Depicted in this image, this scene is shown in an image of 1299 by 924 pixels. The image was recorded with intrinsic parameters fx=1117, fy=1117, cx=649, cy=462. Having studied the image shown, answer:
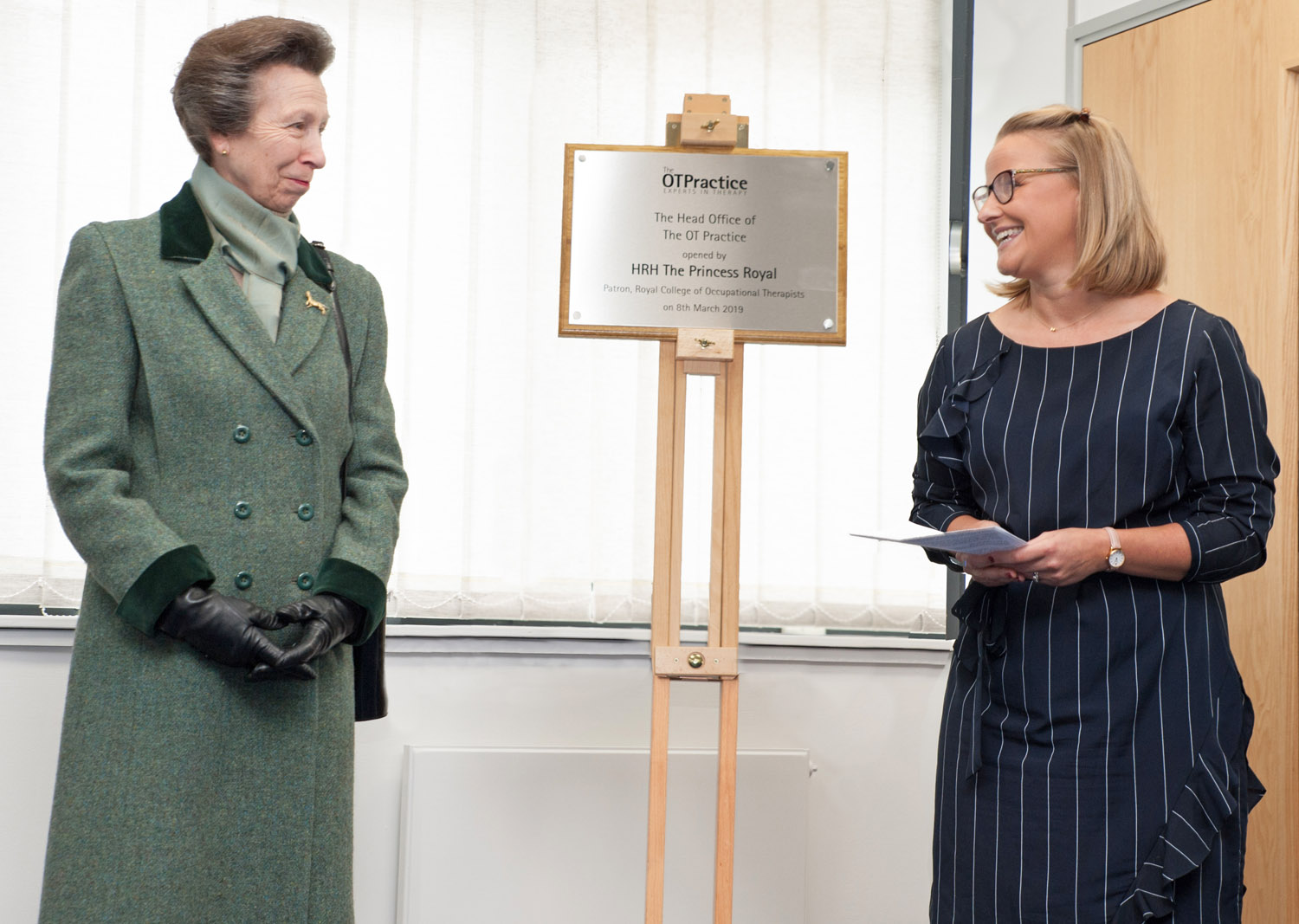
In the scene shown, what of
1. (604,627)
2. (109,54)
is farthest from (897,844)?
(109,54)

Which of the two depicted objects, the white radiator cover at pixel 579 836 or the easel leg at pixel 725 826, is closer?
the easel leg at pixel 725 826

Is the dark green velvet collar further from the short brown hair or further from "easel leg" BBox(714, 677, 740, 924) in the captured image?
"easel leg" BBox(714, 677, 740, 924)

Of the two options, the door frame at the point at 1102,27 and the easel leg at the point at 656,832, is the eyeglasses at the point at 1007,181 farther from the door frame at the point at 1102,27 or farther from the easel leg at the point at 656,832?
the door frame at the point at 1102,27

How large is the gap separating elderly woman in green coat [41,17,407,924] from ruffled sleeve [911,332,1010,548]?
0.80 metres

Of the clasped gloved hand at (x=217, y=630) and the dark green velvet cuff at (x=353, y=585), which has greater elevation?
the dark green velvet cuff at (x=353, y=585)

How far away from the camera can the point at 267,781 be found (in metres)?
1.40

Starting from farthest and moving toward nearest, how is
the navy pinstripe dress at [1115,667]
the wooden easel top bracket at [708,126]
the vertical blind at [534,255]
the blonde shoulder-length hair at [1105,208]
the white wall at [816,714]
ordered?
the white wall at [816,714] < the vertical blind at [534,255] < the wooden easel top bracket at [708,126] < the blonde shoulder-length hair at [1105,208] < the navy pinstripe dress at [1115,667]

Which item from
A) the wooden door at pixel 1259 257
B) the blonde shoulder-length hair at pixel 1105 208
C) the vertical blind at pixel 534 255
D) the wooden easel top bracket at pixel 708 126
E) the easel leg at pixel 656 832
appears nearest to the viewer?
the blonde shoulder-length hair at pixel 1105 208

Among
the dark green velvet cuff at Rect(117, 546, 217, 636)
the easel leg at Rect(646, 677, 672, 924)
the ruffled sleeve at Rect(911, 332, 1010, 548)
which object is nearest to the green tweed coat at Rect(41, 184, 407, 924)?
the dark green velvet cuff at Rect(117, 546, 217, 636)

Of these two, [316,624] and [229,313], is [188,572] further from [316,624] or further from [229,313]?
[229,313]

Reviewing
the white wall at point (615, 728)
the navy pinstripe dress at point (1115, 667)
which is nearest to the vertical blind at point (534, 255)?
the white wall at point (615, 728)

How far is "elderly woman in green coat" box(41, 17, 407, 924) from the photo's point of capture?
1.34 meters

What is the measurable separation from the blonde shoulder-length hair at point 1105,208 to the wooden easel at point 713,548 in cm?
60

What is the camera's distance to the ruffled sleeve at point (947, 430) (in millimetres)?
1648
